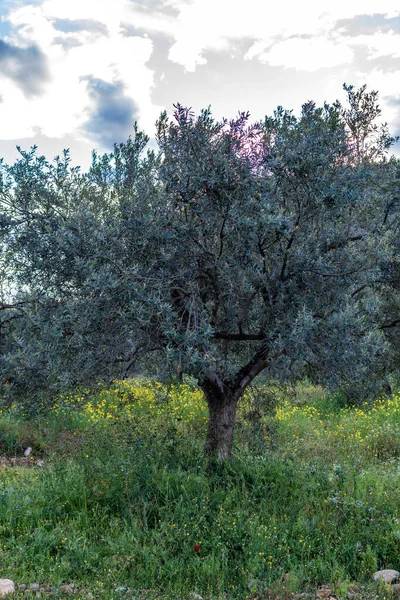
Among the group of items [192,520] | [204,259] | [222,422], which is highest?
[204,259]

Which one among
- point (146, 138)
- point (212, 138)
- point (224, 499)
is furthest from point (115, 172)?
point (224, 499)

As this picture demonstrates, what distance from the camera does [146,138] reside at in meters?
9.78

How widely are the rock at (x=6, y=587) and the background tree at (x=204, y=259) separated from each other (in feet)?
7.80

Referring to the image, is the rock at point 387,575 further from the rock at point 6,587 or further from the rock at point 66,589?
the rock at point 6,587

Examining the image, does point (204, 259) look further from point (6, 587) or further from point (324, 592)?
point (6, 587)

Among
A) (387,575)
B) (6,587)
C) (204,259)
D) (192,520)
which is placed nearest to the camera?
(6,587)

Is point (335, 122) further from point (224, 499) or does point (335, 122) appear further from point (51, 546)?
point (51, 546)

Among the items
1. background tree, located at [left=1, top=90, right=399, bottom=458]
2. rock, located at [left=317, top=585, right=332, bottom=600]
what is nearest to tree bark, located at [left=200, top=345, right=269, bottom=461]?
background tree, located at [left=1, top=90, right=399, bottom=458]

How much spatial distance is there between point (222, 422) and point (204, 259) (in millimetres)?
3160

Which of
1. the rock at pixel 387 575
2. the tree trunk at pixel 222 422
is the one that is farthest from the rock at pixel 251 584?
the tree trunk at pixel 222 422

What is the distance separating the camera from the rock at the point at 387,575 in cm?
625

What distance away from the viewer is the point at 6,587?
5805mm

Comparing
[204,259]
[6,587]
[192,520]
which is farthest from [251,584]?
[204,259]

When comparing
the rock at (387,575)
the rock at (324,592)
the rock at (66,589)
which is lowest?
the rock at (66,589)
